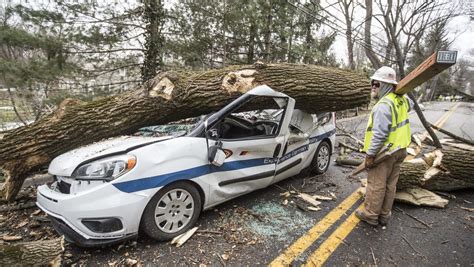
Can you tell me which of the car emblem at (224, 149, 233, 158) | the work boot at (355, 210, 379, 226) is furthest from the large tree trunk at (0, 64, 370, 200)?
the work boot at (355, 210, 379, 226)

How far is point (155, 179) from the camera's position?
2.48m

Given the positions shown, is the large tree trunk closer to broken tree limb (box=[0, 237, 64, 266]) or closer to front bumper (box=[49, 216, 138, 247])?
front bumper (box=[49, 216, 138, 247])

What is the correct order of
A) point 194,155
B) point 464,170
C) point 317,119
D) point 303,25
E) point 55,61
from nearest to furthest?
point 194,155
point 464,170
point 317,119
point 55,61
point 303,25

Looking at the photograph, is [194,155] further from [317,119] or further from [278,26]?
[278,26]

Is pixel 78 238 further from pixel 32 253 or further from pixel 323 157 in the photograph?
pixel 323 157

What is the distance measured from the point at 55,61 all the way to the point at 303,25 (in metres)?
10.4

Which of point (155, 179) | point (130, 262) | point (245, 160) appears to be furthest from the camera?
point (245, 160)

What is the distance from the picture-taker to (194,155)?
2.77 metres

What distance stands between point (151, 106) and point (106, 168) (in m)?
1.31

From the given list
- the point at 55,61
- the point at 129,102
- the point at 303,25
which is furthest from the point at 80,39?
the point at 303,25

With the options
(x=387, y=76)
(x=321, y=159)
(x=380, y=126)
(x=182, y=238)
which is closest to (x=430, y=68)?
(x=387, y=76)

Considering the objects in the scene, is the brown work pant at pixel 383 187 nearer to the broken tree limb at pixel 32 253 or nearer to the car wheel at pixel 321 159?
the car wheel at pixel 321 159

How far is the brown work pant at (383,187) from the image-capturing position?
3053mm

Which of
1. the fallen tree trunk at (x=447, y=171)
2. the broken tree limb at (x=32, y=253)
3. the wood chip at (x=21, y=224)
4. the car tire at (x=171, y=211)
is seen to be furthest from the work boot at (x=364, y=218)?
the wood chip at (x=21, y=224)
